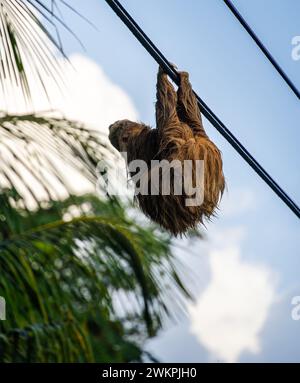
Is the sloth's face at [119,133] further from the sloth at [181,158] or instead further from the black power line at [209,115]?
the black power line at [209,115]

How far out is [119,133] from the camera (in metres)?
7.27

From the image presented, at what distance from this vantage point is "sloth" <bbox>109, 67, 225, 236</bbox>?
6309 mm

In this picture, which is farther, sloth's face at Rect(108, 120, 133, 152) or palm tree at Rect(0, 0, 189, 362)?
sloth's face at Rect(108, 120, 133, 152)

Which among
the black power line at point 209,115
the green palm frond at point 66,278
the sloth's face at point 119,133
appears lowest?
the green palm frond at point 66,278

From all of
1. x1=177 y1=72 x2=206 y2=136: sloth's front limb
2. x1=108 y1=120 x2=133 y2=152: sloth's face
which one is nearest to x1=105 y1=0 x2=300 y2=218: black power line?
x1=177 y1=72 x2=206 y2=136: sloth's front limb

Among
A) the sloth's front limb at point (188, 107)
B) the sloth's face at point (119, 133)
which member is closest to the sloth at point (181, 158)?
the sloth's front limb at point (188, 107)

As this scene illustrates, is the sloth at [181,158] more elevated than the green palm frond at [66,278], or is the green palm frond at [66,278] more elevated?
the sloth at [181,158]

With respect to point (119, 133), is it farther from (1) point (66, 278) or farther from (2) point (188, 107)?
(1) point (66, 278)

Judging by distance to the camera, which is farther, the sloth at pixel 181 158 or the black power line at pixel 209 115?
the sloth at pixel 181 158

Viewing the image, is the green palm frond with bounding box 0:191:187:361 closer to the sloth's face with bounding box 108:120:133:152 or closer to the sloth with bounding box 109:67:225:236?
the sloth with bounding box 109:67:225:236

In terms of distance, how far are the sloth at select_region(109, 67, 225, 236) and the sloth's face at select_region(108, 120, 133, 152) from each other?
20.4 inches

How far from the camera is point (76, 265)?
4988 millimetres

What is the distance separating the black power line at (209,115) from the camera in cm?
480

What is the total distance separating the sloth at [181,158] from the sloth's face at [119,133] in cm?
52
